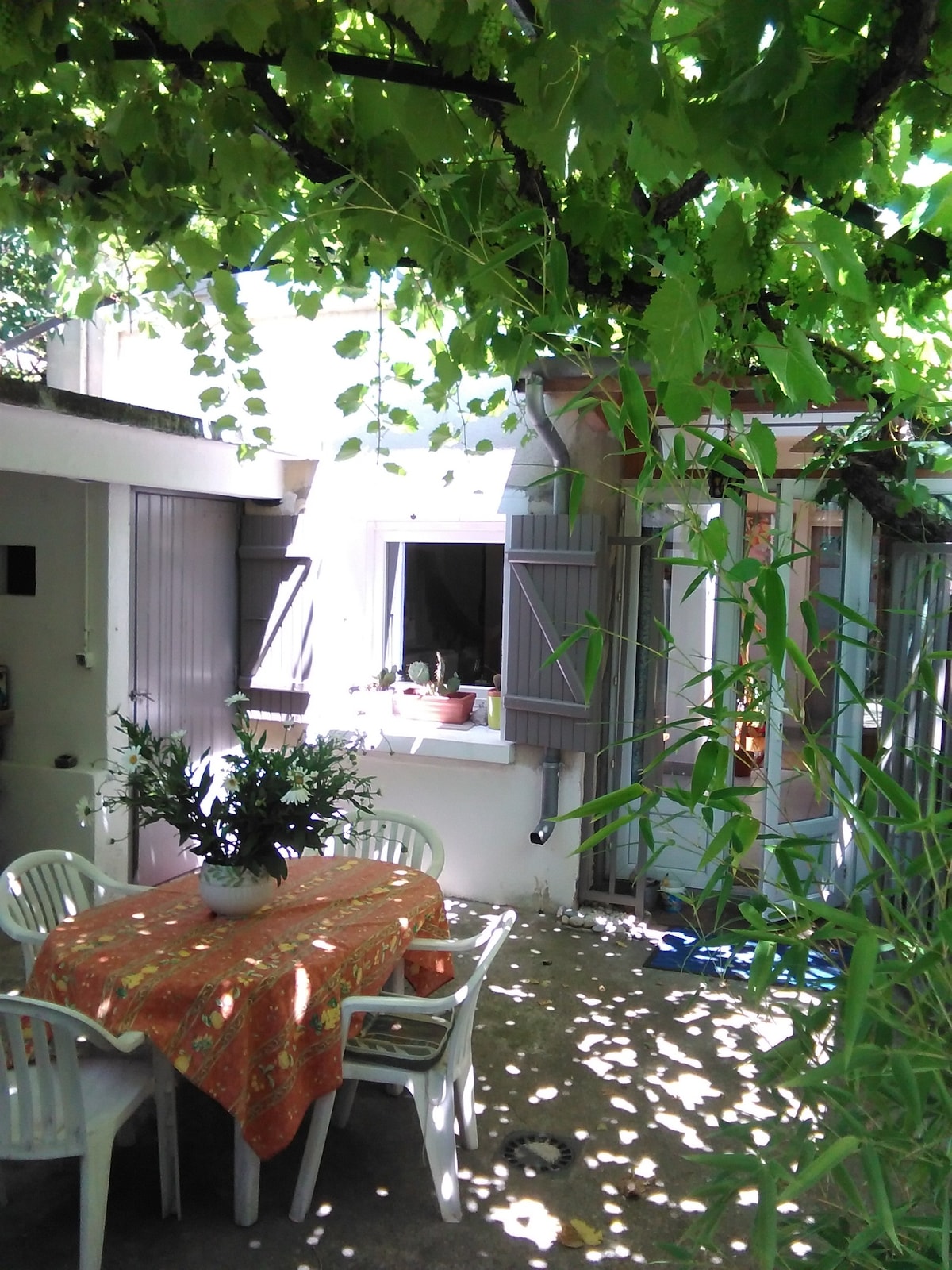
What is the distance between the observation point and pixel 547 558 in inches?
197

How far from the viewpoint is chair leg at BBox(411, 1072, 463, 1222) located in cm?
269

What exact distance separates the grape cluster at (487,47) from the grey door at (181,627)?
4030mm

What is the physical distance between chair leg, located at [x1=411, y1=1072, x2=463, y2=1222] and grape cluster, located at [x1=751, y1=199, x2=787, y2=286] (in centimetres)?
221

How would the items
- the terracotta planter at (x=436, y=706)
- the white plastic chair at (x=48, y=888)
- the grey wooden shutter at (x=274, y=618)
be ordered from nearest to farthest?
the white plastic chair at (x=48, y=888), the terracotta planter at (x=436, y=706), the grey wooden shutter at (x=274, y=618)

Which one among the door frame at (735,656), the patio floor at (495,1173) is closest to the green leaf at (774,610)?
the patio floor at (495,1173)

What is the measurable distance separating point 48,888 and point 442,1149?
162 cm

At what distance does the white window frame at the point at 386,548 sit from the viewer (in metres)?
5.69

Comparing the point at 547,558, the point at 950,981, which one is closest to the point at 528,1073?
the point at 547,558

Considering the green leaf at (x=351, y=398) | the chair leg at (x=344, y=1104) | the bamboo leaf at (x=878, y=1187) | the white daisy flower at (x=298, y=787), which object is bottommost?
the chair leg at (x=344, y=1104)

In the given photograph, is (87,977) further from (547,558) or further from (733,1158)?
(547,558)

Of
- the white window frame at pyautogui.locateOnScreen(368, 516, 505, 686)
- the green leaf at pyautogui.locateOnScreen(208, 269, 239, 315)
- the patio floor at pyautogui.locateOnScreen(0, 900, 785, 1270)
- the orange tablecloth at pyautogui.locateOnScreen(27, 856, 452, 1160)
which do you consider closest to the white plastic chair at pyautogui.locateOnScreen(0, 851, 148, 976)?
the orange tablecloth at pyautogui.locateOnScreen(27, 856, 452, 1160)

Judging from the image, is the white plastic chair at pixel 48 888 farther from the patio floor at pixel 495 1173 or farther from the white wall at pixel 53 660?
the white wall at pixel 53 660

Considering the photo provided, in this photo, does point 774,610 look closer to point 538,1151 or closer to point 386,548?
point 538,1151

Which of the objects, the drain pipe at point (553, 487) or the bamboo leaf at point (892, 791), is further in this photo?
the drain pipe at point (553, 487)
